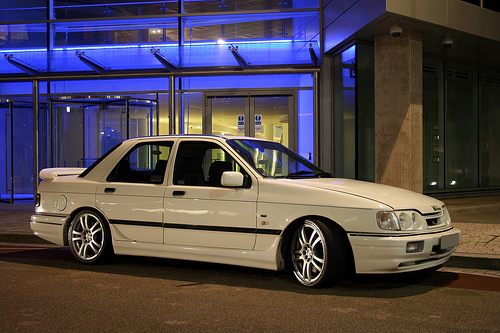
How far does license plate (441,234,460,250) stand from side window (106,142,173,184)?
10.7 feet

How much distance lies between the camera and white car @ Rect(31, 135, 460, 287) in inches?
197

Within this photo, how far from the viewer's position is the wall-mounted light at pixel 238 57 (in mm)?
13039

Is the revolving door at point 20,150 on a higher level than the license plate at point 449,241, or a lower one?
higher

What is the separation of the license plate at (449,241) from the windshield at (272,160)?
1634 millimetres

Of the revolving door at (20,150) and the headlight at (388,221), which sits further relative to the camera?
the revolving door at (20,150)

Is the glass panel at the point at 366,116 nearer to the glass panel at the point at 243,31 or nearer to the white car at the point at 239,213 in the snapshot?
the glass panel at the point at 243,31

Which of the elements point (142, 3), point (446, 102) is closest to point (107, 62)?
point (142, 3)

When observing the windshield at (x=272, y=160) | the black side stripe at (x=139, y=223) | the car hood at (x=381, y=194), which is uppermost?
the windshield at (x=272, y=160)

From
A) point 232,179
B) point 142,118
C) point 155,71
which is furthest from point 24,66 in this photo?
point 232,179

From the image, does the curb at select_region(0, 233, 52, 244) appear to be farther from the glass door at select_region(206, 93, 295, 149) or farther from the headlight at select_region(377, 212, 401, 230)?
the glass door at select_region(206, 93, 295, 149)

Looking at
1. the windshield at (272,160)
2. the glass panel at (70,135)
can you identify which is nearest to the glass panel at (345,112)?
the windshield at (272,160)

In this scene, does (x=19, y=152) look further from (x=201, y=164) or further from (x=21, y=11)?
(x=201, y=164)

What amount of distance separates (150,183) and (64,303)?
1941mm

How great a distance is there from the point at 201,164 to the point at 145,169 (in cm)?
89
